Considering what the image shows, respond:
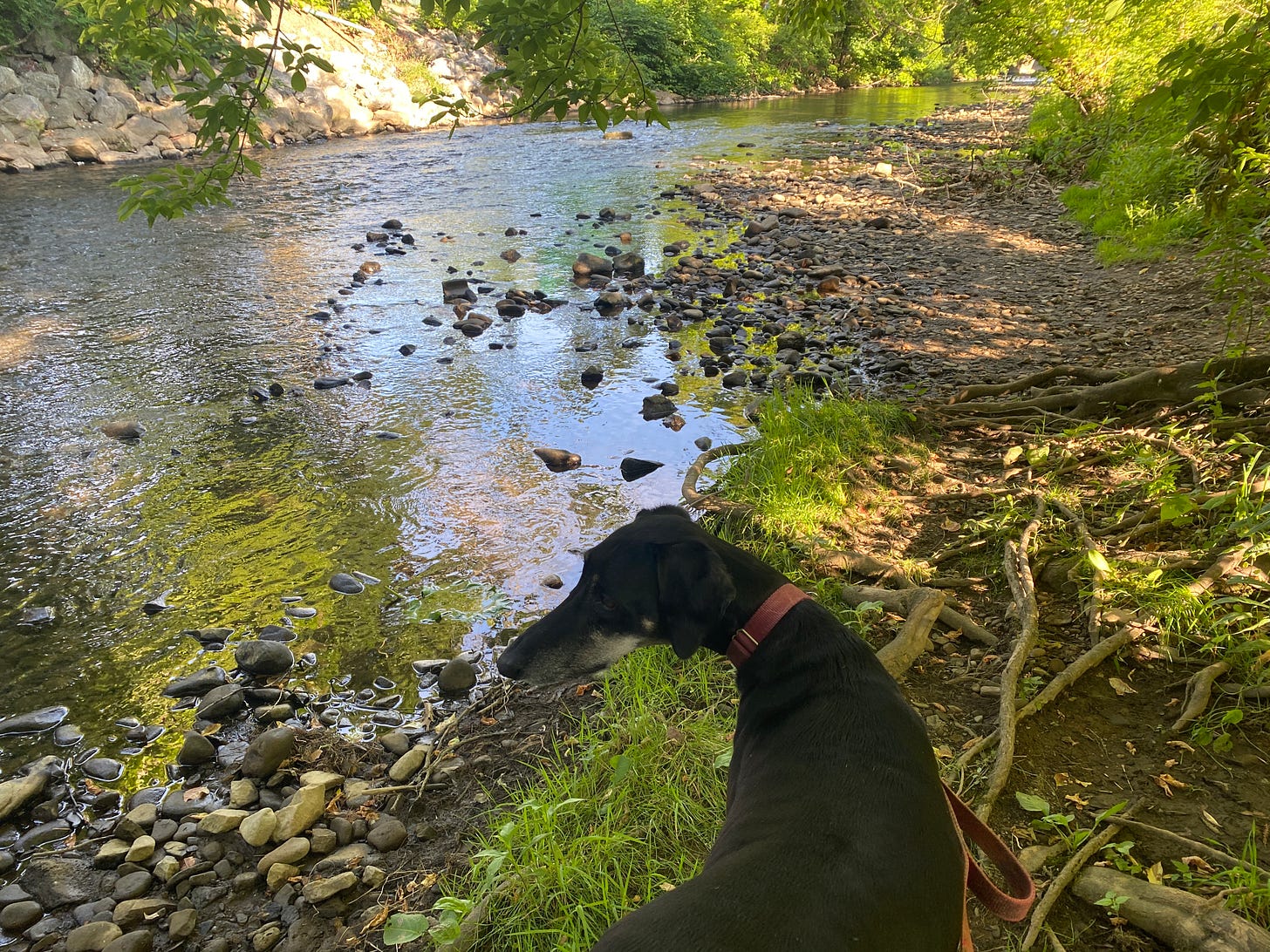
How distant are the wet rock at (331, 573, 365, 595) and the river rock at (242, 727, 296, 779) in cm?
139

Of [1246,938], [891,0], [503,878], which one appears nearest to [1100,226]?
[891,0]

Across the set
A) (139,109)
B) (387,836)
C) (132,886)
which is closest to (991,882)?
→ (387,836)

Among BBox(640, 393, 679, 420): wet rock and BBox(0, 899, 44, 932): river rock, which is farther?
BBox(640, 393, 679, 420): wet rock

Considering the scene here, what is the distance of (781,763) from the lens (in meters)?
2.01

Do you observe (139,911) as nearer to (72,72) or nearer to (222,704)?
(222,704)

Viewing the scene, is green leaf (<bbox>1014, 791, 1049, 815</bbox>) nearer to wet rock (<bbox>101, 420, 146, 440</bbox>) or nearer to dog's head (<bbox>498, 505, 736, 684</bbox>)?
dog's head (<bbox>498, 505, 736, 684</bbox>)

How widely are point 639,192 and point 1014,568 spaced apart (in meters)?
14.9

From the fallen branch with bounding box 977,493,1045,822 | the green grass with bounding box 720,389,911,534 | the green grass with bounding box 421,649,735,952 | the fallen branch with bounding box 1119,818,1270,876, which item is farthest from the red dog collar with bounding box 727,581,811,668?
the green grass with bounding box 720,389,911,534

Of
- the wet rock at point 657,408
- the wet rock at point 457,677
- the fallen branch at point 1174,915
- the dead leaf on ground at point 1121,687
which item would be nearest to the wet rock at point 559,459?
the wet rock at point 657,408

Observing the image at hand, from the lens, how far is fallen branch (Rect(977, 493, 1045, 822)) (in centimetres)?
269

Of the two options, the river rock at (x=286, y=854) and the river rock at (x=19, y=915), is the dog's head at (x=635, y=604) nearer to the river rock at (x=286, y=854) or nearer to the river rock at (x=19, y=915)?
the river rock at (x=286, y=854)

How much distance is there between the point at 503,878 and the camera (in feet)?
8.66

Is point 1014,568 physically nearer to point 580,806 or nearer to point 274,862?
point 580,806

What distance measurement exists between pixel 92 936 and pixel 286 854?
27.0 inches
